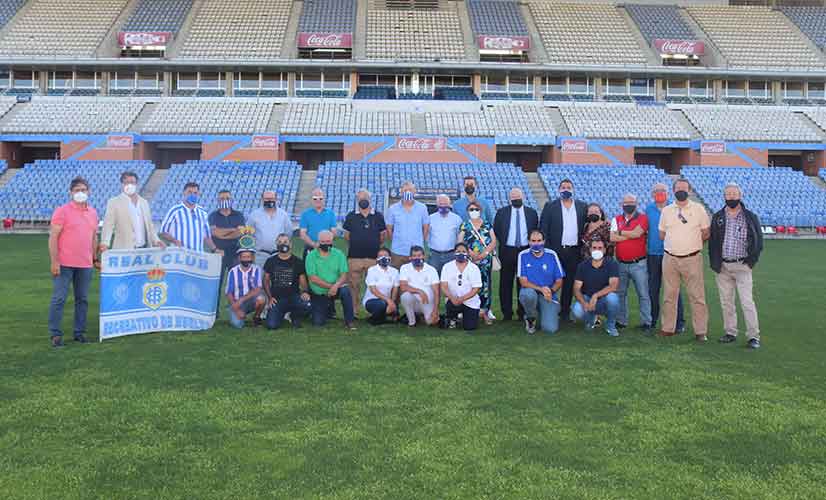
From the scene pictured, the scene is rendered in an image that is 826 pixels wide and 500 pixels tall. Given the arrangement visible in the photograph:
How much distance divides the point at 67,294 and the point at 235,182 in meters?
21.1

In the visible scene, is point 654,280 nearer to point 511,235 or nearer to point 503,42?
point 511,235

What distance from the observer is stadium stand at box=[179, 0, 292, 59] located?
3444 centimetres

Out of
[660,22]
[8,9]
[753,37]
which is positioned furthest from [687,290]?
[8,9]

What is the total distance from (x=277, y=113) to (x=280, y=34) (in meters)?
6.70

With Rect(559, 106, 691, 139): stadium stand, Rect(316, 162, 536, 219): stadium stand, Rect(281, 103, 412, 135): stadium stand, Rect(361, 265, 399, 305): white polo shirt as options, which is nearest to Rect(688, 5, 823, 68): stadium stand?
Rect(559, 106, 691, 139): stadium stand

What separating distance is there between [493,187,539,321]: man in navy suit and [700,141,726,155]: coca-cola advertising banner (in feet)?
86.5

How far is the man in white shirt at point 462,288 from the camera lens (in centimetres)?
760

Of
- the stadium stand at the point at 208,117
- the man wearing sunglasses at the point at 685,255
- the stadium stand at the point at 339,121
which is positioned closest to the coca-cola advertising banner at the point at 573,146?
the stadium stand at the point at 339,121

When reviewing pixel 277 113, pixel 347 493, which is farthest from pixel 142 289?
pixel 277 113

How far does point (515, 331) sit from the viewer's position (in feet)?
25.0

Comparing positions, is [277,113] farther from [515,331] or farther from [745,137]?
[515,331]

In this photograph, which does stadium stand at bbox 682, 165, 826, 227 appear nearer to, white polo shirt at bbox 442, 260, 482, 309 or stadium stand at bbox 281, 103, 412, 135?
stadium stand at bbox 281, 103, 412, 135

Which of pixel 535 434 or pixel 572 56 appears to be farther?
pixel 572 56

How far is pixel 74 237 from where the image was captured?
6.59 meters
